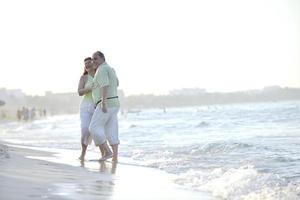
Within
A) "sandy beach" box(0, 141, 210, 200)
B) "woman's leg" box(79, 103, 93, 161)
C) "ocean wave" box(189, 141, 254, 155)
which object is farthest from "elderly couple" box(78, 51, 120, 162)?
"ocean wave" box(189, 141, 254, 155)

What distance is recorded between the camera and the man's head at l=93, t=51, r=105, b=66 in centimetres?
780

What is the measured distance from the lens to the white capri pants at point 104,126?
303 inches

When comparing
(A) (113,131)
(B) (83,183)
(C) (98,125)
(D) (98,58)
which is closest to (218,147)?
(A) (113,131)

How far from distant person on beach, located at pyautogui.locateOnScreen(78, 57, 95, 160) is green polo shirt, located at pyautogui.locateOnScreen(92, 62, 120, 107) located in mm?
414

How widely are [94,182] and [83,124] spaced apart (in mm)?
3267

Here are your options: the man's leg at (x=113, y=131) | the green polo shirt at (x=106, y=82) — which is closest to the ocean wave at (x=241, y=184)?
the man's leg at (x=113, y=131)

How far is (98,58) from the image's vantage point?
7797 millimetres

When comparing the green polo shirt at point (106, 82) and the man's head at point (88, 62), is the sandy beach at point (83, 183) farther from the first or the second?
the man's head at point (88, 62)

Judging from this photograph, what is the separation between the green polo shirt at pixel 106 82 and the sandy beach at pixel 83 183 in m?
1.31

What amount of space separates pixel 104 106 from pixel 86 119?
2.67 ft

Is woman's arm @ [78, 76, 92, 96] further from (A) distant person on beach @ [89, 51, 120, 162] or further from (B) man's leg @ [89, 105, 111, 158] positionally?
(B) man's leg @ [89, 105, 111, 158]

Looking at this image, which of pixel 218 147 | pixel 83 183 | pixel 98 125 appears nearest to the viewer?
pixel 83 183

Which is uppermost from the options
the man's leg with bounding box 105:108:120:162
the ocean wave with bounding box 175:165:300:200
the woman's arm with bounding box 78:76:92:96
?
the woman's arm with bounding box 78:76:92:96

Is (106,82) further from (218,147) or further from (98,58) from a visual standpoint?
(218,147)
